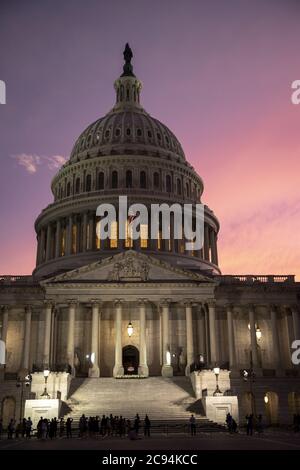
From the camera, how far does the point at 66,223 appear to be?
292 feet

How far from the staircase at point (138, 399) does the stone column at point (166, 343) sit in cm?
211

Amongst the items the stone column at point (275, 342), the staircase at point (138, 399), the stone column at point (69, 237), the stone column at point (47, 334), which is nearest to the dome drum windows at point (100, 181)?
the stone column at point (69, 237)

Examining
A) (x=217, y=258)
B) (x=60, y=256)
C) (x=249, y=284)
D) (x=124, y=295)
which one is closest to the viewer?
(x=124, y=295)

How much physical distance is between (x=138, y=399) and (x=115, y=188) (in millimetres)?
41838

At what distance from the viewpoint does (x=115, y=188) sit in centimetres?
8962

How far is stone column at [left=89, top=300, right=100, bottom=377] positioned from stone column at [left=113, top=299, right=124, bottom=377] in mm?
2098

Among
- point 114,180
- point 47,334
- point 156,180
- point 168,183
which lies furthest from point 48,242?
point 47,334

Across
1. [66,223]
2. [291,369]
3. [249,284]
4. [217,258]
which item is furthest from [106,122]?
[291,369]

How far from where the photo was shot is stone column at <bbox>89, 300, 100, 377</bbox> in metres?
62.9

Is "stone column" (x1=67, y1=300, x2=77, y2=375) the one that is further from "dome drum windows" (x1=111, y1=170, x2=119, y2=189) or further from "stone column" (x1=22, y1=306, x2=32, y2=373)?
"dome drum windows" (x1=111, y1=170, x2=119, y2=189)

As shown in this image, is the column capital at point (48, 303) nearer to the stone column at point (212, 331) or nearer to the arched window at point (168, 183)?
the stone column at point (212, 331)

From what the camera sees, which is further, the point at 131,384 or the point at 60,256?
the point at 60,256

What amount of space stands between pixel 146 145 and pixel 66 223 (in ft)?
65.3
